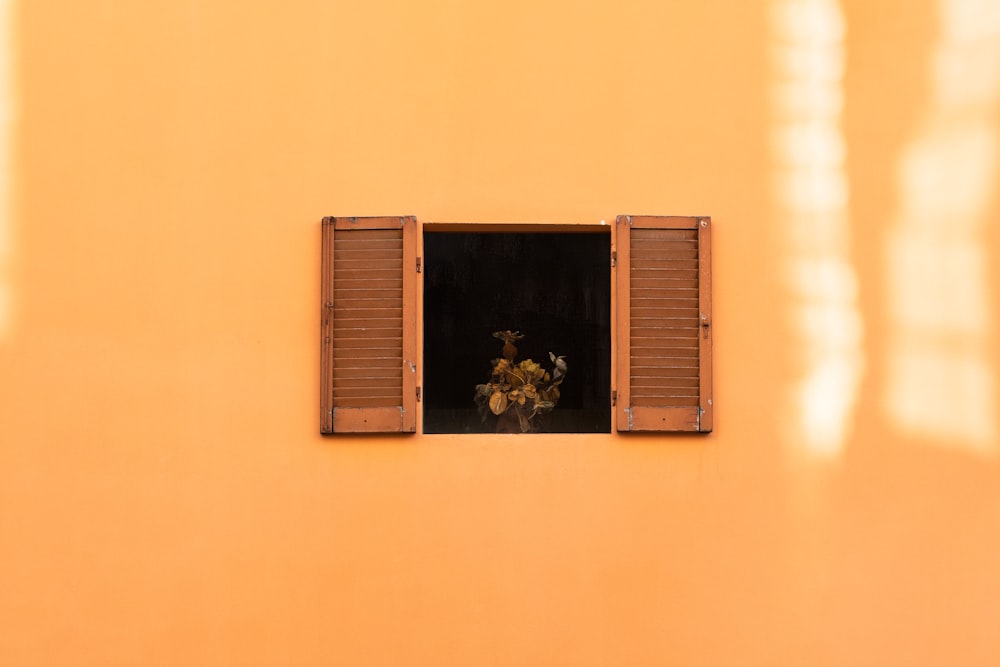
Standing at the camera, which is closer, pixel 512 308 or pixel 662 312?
pixel 662 312

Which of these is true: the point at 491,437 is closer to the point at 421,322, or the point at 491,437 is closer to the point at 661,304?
the point at 421,322

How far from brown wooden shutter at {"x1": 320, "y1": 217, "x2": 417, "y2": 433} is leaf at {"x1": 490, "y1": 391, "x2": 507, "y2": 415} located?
1.46 feet

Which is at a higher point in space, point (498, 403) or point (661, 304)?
point (661, 304)
